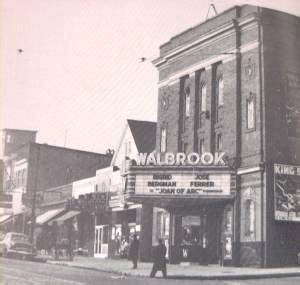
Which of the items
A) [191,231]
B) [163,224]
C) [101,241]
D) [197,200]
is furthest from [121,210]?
[197,200]

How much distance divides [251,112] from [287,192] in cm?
408

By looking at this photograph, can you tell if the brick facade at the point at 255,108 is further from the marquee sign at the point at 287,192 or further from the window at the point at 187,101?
the window at the point at 187,101

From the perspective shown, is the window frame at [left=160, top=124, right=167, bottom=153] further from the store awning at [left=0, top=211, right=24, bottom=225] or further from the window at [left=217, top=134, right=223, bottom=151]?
the store awning at [left=0, top=211, right=24, bottom=225]

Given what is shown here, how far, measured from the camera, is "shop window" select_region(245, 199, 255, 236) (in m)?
26.4

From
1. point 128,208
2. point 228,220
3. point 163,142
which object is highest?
point 163,142

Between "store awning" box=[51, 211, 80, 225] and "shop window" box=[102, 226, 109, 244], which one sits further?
"store awning" box=[51, 211, 80, 225]

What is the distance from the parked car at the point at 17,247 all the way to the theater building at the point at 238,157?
7.50m

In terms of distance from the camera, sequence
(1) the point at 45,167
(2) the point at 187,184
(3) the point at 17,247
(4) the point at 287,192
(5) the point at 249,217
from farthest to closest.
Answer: (1) the point at 45,167
(3) the point at 17,247
(2) the point at 187,184
(5) the point at 249,217
(4) the point at 287,192

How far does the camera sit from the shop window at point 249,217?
2638 cm

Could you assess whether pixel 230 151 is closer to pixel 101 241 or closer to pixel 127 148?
pixel 127 148

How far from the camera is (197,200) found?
91.5 feet

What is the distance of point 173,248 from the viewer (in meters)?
31.5

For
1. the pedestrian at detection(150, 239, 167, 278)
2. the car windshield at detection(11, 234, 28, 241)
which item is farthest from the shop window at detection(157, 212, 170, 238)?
the pedestrian at detection(150, 239, 167, 278)

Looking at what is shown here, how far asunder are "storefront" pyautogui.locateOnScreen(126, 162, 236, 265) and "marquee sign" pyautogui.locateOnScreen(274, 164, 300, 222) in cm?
233
